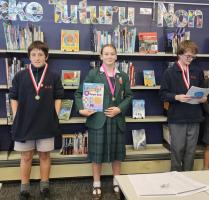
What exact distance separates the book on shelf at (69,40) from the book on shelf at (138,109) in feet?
3.13

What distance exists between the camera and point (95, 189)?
283cm

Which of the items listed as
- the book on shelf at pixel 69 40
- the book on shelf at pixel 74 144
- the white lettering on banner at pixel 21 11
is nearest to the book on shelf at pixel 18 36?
the white lettering on banner at pixel 21 11

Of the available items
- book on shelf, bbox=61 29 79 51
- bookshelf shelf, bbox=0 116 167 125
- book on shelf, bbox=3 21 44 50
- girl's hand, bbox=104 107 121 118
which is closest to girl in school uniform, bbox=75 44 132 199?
girl's hand, bbox=104 107 121 118

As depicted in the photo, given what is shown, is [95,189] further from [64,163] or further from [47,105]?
[47,105]

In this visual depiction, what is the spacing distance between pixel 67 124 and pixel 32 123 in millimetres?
920

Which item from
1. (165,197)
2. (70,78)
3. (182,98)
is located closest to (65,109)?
(70,78)

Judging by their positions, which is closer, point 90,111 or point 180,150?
point 90,111

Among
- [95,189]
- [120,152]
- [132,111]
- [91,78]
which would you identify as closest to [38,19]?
[91,78]

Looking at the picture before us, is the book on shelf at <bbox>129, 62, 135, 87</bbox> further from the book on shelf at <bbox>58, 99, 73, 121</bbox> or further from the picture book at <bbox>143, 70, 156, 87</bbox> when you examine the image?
the book on shelf at <bbox>58, 99, 73, 121</bbox>

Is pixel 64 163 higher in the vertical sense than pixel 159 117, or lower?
lower

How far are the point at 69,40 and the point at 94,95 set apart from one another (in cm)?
85

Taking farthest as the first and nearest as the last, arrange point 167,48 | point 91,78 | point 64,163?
point 167,48
point 64,163
point 91,78

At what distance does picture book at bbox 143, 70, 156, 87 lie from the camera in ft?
11.1

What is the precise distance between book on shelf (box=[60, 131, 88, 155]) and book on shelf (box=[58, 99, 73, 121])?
0.73ft
